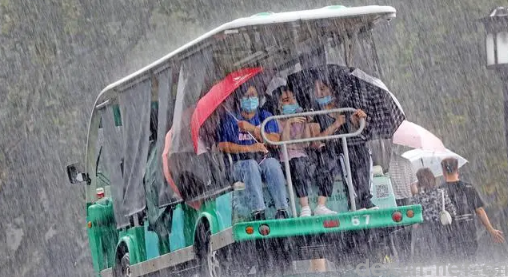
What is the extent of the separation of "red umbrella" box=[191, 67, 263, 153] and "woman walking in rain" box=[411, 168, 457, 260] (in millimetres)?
2706

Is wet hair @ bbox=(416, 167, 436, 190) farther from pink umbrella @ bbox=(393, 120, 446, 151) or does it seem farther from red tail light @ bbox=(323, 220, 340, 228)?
red tail light @ bbox=(323, 220, 340, 228)

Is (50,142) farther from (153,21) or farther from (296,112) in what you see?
(296,112)

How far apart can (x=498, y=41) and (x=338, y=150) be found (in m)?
6.60

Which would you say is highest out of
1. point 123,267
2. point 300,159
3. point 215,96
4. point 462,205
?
point 215,96

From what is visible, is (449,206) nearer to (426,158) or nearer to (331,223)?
(331,223)

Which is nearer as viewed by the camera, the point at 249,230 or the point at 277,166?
→ the point at 249,230

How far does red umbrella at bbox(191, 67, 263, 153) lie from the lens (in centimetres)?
1429

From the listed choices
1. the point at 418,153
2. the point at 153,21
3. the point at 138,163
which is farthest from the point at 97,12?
the point at 138,163

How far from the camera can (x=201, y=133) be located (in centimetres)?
1445

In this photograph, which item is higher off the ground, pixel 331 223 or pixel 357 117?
pixel 357 117

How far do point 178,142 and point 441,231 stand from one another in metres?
3.27

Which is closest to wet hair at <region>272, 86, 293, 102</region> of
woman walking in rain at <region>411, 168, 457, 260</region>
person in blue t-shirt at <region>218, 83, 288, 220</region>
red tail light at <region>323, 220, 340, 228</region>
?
person in blue t-shirt at <region>218, 83, 288, 220</region>

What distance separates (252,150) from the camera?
47.0ft

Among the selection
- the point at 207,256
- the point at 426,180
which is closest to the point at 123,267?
the point at 207,256
